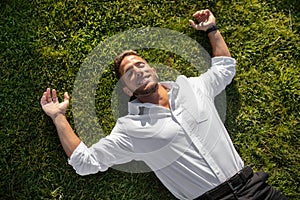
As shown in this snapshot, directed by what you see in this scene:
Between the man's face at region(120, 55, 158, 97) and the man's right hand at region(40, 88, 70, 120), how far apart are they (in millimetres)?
609

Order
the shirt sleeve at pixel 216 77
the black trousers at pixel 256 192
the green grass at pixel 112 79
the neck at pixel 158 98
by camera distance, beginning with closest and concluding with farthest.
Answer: the black trousers at pixel 256 192, the neck at pixel 158 98, the shirt sleeve at pixel 216 77, the green grass at pixel 112 79

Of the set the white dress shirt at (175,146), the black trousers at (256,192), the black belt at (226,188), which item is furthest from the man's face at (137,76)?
the black trousers at (256,192)

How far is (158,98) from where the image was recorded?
3.94 meters

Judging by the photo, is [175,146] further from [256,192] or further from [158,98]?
[256,192]

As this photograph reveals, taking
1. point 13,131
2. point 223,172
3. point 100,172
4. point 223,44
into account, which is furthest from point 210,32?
point 13,131

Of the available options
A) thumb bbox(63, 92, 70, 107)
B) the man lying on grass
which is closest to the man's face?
the man lying on grass

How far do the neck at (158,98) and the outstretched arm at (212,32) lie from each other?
2.35 feet

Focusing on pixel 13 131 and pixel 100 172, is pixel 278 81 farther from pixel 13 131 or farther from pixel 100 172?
pixel 13 131

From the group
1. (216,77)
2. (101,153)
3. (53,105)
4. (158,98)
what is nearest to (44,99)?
(53,105)

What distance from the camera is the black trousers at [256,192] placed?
12.5 feet

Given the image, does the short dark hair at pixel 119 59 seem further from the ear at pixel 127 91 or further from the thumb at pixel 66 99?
the thumb at pixel 66 99

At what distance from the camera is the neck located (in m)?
3.93

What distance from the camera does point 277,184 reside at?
429 centimetres

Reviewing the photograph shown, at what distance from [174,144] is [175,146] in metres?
0.02
